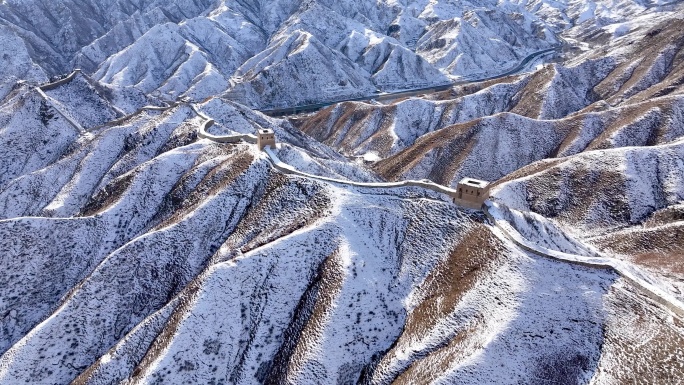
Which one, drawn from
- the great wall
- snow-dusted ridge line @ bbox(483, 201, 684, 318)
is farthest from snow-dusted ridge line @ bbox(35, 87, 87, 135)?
snow-dusted ridge line @ bbox(483, 201, 684, 318)

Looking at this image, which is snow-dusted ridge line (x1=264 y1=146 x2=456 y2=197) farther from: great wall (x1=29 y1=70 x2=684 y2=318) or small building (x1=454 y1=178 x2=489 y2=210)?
small building (x1=454 y1=178 x2=489 y2=210)

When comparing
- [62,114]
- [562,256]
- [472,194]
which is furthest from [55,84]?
[562,256]

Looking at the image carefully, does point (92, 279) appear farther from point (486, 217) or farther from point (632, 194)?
point (632, 194)

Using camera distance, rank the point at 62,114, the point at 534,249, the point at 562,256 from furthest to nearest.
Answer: the point at 62,114
the point at 534,249
the point at 562,256

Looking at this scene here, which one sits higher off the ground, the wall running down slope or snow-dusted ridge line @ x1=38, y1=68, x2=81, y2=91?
snow-dusted ridge line @ x1=38, y1=68, x2=81, y2=91

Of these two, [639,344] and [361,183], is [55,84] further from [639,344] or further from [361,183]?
[639,344]

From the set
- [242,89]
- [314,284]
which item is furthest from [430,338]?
[242,89]

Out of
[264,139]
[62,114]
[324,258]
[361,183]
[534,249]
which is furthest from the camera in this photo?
[62,114]
